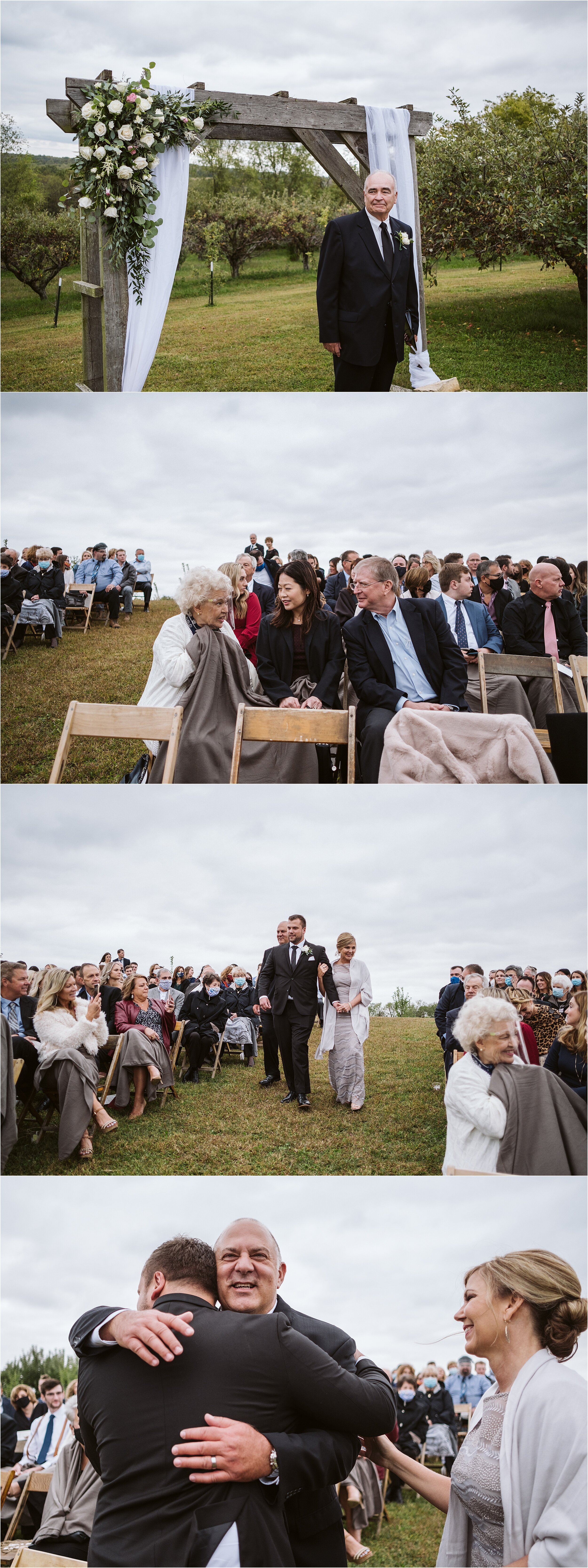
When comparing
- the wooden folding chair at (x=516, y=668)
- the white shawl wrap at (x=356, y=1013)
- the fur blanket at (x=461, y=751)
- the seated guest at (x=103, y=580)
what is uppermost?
the seated guest at (x=103, y=580)

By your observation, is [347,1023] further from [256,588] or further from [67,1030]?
[256,588]

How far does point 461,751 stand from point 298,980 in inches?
59.5

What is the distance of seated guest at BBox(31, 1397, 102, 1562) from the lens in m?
4.57

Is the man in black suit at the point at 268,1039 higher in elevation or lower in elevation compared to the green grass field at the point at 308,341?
lower

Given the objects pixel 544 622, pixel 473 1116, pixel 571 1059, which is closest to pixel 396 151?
pixel 544 622

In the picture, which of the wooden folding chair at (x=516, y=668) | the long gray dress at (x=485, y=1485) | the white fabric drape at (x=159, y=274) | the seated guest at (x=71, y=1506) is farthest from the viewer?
the white fabric drape at (x=159, y=274)

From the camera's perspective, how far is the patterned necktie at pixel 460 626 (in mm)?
6656

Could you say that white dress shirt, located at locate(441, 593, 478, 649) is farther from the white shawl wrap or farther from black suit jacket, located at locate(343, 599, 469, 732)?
the white shawl wrap

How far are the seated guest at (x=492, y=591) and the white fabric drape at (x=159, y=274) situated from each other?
2.39 m

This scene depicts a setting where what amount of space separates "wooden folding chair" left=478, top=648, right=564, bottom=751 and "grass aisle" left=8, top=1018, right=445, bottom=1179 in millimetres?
1870

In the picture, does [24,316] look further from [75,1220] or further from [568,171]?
[75,1220]

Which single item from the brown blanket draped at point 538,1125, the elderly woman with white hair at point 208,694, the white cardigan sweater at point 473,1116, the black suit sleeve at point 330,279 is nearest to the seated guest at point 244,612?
the elderly woman with white hair at point 208,694

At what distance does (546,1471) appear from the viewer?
11.5ft

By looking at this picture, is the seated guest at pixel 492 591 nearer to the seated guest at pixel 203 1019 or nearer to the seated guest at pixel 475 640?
the seated guest at pixel 475 640
